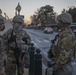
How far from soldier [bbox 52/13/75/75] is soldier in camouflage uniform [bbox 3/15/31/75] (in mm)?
2456

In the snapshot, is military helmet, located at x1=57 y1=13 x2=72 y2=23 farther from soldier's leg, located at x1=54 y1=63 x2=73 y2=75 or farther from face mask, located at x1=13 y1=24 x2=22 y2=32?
face mask, located at x1=13 y1=24 x2=22 y2=32

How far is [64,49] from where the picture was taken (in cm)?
546

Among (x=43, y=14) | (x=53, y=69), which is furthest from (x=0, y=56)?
(x=43, y=14)

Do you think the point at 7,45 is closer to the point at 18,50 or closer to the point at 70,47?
the point at 18,50

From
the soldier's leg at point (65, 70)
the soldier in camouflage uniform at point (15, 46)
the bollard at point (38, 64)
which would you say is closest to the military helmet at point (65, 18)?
the soldier's leg at point (65, 70)

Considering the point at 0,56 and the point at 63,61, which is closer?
the point at 63,61

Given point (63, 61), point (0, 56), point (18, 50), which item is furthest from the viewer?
point (18, 50)

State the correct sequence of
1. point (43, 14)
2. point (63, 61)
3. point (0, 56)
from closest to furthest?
point (63, 61)
point (0, 56)
point (43, 14)

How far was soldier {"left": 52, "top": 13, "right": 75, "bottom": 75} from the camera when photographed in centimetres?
546

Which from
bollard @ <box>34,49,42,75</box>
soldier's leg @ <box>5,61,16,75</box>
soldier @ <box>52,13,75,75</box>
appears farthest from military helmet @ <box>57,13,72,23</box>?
bollard @ <box>34,49,42,75</box>

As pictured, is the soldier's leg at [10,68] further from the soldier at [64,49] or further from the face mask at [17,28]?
the soldier at [64,49]

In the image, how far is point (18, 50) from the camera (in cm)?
793

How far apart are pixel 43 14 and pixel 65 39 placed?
146446 millimetres

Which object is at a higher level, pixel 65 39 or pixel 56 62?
pixel 65 39
